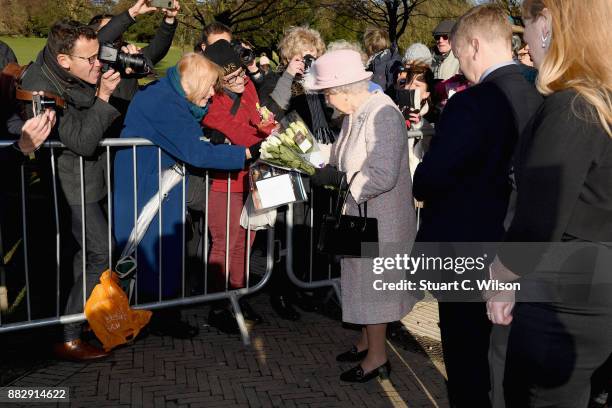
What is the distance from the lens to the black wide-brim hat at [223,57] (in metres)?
4.69

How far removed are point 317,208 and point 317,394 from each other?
170 cm

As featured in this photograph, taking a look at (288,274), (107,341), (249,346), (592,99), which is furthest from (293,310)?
(592,99)

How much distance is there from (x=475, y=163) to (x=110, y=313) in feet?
8.30

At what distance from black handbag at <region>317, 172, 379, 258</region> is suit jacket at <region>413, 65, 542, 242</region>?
0.65 m

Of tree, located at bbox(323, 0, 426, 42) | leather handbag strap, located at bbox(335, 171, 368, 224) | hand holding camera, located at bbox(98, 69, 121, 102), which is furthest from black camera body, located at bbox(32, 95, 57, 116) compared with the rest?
tree, located at bbox(323, 0, 426, 42)

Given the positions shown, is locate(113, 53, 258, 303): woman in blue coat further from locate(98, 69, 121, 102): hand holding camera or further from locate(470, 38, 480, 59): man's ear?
locate(470, 38, 480, 59): man's ear

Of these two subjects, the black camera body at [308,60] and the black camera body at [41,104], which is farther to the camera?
the black camera body at [308,60]

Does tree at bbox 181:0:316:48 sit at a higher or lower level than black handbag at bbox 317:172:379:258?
higher

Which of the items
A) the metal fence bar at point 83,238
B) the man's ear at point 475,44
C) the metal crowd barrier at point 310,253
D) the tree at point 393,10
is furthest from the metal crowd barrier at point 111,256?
the tree at point 393,10

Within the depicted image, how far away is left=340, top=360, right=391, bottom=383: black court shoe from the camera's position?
409 centimetres

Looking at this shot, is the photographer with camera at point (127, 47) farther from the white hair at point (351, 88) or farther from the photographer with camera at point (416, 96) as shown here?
the photographer with camera at point (416, 96)

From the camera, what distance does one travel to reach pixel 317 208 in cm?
523

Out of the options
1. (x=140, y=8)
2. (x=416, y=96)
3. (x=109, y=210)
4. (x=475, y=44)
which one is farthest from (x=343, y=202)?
(x=140, y=8)

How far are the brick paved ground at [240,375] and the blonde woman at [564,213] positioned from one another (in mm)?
1925
